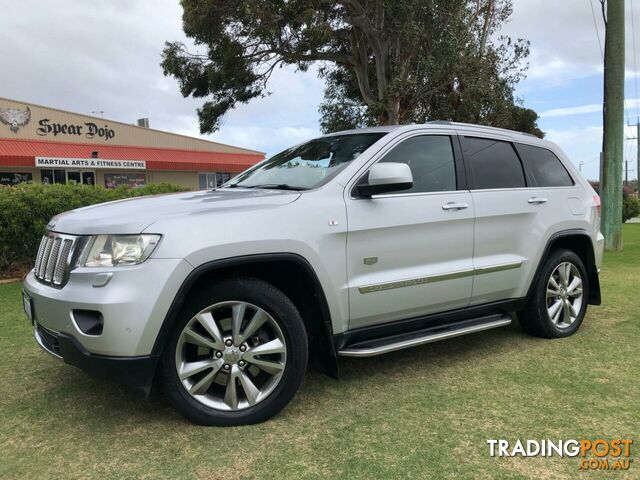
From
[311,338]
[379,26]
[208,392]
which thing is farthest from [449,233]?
[379,26]

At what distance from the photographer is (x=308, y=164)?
393 cm

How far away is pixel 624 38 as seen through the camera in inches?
413

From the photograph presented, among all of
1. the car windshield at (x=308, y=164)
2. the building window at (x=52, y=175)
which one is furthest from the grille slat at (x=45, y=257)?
the building window at (x=52, y=175)

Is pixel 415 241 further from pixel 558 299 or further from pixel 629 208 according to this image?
pixel 629 208

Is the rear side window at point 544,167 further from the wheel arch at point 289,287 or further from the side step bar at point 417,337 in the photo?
the wheel arch at point 289,287

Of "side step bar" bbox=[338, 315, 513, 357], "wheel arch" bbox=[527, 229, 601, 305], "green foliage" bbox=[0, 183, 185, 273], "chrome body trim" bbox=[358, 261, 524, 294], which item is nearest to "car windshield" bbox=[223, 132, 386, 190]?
"chrome body trim" bbox=[358, 261, 524, 294]

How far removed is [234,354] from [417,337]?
4.35 feet

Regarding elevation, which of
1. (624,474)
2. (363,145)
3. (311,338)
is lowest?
(624,474)

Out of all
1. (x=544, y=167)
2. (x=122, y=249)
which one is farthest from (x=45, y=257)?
(x=544, y=167)

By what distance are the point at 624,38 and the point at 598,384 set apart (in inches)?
368

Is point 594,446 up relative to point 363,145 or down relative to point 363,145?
down

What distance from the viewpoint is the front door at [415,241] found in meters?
3.41

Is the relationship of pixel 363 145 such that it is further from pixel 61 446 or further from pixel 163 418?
pixel 61 446

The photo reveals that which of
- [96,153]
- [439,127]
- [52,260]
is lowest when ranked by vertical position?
[52,260]
